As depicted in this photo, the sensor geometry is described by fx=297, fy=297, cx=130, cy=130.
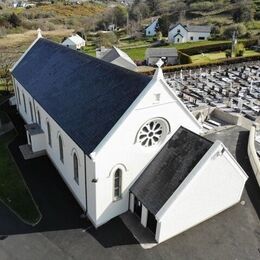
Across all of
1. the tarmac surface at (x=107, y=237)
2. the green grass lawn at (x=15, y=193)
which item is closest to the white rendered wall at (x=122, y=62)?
the green grass lawn at (x=15, y=193)

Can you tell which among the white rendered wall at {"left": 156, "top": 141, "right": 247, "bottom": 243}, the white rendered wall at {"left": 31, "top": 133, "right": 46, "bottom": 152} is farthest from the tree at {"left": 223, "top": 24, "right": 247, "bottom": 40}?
the white rendered wall at {"left": 156, "top": 141, "right": 247, "bottom": 243}

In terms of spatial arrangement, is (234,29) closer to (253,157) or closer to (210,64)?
(210,64)

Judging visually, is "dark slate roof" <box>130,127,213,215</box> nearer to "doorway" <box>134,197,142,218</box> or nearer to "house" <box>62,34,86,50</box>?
"doorway" <box>134,197,142,218</box>

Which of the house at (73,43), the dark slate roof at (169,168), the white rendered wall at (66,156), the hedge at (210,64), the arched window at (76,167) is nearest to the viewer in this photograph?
the dark slate roof at (169,168)

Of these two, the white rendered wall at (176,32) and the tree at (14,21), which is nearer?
the white rendered wall at (176,32)

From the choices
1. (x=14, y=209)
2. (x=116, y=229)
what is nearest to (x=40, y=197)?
(x=14, y=209)

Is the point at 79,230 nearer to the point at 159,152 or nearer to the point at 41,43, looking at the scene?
the point at 159,152

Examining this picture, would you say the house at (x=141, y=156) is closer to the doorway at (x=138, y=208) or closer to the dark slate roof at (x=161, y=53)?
the doorway at (x=138, y=208)
